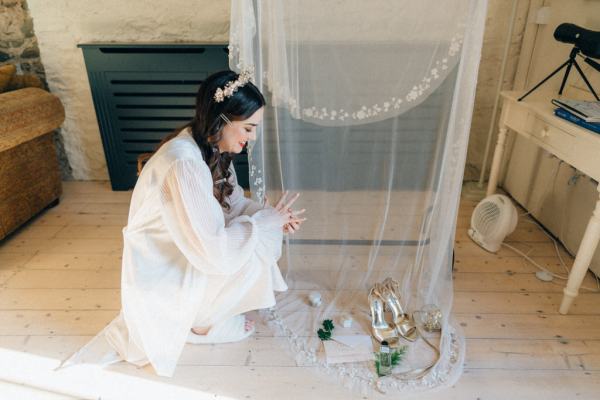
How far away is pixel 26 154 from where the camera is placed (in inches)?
82.2

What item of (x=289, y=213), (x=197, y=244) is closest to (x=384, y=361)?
(x=289, y=213)

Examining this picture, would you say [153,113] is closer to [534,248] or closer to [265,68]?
[265,68]

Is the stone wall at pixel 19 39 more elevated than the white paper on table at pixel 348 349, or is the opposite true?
the stone wall at pixel 19 39

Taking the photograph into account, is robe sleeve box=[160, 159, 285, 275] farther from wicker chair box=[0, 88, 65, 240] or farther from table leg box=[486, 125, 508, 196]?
table leg box=[486, 125, 508, 196]

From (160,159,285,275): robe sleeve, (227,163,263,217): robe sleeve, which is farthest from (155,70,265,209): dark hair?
(227,163,263,217): robe sleeve

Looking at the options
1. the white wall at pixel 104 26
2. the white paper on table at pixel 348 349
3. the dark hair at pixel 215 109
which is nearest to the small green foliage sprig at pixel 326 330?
the white paper on table at pixel 348 349

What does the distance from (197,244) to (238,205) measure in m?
0.38

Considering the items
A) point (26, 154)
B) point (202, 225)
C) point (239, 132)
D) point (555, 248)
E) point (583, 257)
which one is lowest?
point (555, 248)

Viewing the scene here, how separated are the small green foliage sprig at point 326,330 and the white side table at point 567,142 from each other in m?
0.88

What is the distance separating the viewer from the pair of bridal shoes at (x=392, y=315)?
1.48m

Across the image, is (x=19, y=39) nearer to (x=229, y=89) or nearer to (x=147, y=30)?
(x=147, y=30)

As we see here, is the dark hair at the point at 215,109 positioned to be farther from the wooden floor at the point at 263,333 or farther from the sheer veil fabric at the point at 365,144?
the wooden floor at the point at 263,333

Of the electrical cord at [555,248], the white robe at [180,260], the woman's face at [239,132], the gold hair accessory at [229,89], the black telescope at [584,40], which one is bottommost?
the electrical cord at [555,248]

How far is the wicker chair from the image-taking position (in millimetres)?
1925
